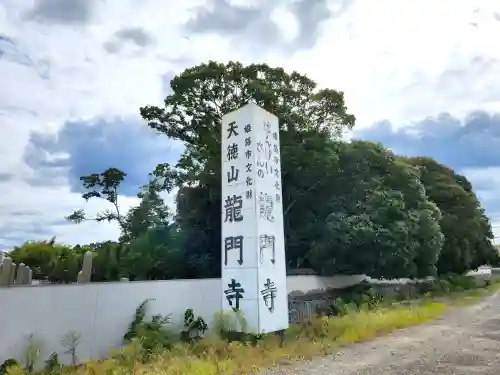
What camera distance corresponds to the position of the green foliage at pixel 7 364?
6.57m

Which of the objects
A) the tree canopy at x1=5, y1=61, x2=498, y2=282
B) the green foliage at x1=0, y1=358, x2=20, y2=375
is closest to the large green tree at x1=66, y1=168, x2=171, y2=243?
the tree canopy at x1=5, y1=61, x2=498, y2=282

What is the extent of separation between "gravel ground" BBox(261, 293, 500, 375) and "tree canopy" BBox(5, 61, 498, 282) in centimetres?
548

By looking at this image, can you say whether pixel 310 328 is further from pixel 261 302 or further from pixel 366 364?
pixel 366 364

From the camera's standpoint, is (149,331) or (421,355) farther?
(149,331)

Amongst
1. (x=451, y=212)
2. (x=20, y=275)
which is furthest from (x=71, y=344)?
(x=451, y=212)

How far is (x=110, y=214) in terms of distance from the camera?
74.5 feet

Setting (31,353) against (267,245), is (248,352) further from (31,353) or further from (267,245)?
(31,353)

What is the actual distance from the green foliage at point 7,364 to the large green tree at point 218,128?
9415mm

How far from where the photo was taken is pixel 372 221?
16328 mm

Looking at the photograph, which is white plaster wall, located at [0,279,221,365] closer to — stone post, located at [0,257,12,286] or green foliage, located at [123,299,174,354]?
green foliage, located at [123,299,174,354]

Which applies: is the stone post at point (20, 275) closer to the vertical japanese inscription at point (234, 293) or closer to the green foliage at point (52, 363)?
the green foliage at point (52, 363)

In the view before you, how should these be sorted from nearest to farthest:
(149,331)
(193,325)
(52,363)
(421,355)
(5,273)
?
(52,363) < (421,355) < (149,331) < (5,273) < (193,325)

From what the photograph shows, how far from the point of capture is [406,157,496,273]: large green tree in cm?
2553

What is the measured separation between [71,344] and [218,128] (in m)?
11.2
